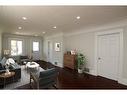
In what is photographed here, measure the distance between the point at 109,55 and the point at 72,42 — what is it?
2.41 m

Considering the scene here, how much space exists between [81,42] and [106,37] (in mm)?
1430

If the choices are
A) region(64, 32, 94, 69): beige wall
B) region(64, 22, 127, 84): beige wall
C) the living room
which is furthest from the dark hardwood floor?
region(64, 32, 94, 69): beige wall

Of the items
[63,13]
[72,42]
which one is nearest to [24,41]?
[72,42]

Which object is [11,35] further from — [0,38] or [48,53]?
[48,53]

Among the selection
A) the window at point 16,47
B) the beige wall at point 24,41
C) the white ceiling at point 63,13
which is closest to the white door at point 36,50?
the beige wall at point 24,41

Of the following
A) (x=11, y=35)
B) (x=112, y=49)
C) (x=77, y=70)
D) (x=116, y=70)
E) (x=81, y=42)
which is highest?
(x=11, y=35)

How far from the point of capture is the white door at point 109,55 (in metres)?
3.62

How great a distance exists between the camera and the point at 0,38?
19.7ft

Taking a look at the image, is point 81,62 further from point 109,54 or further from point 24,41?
point 24,41

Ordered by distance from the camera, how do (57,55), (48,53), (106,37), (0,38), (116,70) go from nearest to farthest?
(116,70), (106,37), (0,38), (57,55), (48,53)

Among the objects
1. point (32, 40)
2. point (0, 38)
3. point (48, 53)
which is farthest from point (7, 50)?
point (48, 53)

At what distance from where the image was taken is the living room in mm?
2729

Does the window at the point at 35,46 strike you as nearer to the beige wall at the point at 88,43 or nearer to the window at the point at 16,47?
the window at the point at 16,47
